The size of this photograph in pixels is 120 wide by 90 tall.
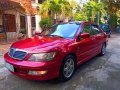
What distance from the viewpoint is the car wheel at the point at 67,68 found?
14.0 ft

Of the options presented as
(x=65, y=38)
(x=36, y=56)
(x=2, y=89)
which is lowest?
(x=2, y=89)

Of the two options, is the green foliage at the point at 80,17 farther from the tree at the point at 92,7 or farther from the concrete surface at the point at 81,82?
the concrete surface at the point at 81,82

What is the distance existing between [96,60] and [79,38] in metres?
2.03

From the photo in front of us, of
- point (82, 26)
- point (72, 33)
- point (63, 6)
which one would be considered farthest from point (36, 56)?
point (63, 6)

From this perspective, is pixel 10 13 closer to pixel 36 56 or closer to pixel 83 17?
pixel 83 17

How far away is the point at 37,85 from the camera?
4230mm

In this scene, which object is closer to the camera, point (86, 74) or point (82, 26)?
point (86, 74)

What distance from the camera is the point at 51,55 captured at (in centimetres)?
392

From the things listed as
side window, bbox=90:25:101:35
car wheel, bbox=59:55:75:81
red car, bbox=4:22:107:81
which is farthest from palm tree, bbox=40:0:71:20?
car wheel, bbox=59:55:75:81

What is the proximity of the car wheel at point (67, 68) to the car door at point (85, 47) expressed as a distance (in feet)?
1.35

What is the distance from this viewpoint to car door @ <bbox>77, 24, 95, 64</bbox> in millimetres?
5012

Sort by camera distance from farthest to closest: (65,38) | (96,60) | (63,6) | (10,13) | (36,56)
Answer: (10,13) → (63,6) → (96,60) → (65,38) → (36,56)

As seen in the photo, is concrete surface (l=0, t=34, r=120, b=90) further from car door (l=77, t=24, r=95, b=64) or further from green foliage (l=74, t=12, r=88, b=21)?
green foliage (l=74, t=12, r=88, b=21)

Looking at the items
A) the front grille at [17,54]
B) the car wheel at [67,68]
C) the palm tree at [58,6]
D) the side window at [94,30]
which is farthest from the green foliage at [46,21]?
the front grille at [17,54]
